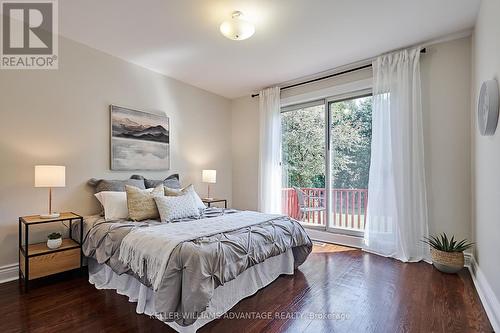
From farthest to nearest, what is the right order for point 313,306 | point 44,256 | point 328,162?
point 328,162, point 44,256, point 313,306

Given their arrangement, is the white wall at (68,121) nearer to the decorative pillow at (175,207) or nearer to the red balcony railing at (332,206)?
the decorative pillow at (175,207)

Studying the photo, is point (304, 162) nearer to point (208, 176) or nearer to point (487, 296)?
point (208, 176)

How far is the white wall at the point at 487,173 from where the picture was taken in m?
1.90

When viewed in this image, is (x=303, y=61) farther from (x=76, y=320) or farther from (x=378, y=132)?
(x=76, y=320)

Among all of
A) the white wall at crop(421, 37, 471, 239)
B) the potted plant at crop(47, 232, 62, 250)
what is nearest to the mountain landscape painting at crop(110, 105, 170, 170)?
the potted plant at crop(47, 232, 62, 250)

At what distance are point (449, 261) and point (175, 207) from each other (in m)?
2.94

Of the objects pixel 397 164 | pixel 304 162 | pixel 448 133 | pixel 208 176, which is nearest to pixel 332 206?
pixel 304 162

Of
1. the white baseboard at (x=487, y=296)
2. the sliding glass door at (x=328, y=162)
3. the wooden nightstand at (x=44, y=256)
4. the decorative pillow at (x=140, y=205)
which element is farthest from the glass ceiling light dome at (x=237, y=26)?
the white baseboard at (x=487, y=296)

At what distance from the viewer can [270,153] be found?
4.54 metres

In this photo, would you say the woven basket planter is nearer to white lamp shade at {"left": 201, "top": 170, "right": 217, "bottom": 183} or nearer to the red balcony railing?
the red balcony railing

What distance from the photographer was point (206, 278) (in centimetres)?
171

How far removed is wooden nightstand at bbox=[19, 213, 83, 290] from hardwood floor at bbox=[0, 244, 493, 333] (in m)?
0.15

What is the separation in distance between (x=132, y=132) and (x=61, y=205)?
1.23m

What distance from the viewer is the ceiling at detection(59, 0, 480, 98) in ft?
7.89
